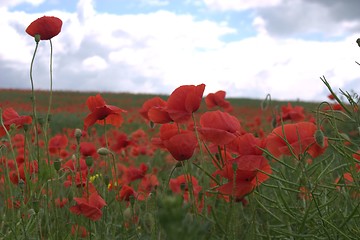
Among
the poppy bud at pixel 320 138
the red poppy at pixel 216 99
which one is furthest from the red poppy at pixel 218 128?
the red poppy at pixel 216 99

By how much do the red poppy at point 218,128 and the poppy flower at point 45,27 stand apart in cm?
72

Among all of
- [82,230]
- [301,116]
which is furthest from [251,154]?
[301,116]

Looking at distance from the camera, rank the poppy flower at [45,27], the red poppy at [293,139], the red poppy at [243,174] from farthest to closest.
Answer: the poppy flower at [45,27] → the red poppy at [293,139] → the red poppy at [243,174]

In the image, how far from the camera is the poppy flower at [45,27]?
1.79m

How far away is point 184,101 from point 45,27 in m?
0.66

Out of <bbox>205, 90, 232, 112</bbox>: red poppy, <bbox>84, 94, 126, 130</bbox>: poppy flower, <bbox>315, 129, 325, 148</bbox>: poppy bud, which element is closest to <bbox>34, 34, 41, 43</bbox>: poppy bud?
<bbox>84, 94, 126, 130</bbox>: poppy flower

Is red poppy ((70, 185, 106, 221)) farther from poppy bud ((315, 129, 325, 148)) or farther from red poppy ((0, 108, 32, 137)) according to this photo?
poppy bud ((315, 129, 325, 148))

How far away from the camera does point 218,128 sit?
139 centimetres

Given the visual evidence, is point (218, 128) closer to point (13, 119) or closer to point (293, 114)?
point (13, 119)

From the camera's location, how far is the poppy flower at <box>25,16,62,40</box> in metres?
1.79

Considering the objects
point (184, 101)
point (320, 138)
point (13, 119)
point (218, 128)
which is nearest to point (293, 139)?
point (320, 138)

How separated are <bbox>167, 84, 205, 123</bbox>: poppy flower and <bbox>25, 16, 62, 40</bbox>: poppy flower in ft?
2.01

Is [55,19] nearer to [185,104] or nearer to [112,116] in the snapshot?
[112,116]

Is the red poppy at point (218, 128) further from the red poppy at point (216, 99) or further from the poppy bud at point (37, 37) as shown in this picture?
the red poppy at point (216, 99)
